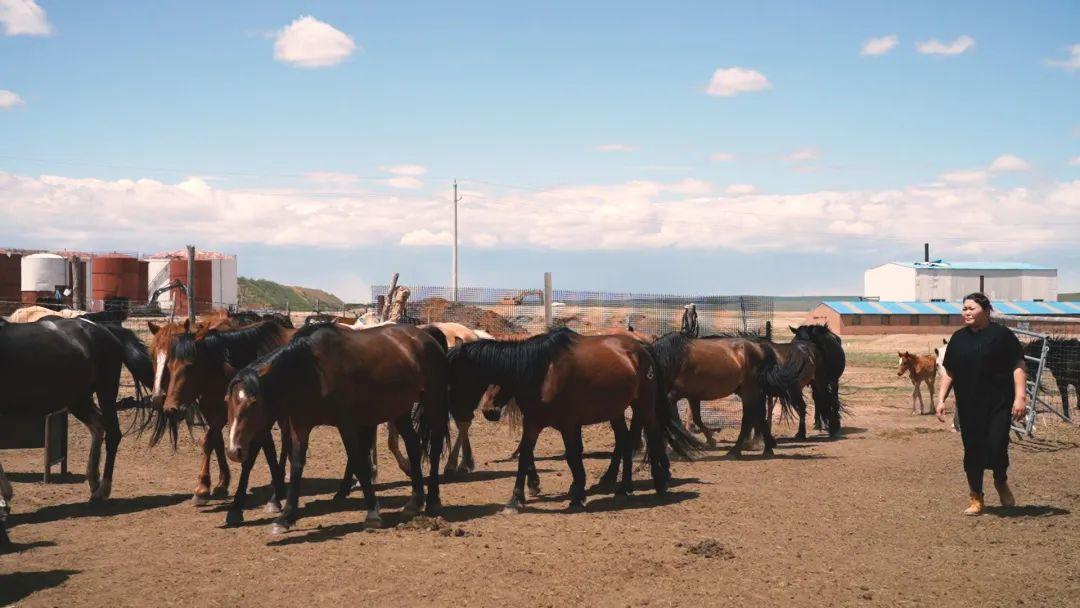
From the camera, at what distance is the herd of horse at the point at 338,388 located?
8.57 meters

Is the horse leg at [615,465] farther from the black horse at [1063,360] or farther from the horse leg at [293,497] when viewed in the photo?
the black horse at [1063,360]

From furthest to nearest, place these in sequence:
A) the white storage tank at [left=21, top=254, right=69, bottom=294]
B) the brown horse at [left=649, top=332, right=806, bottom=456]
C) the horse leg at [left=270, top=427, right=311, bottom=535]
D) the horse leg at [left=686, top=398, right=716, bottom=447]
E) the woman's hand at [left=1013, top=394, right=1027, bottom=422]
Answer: the white storage tank at [left=21, top=254, right=69, bottom=294], the horse leg at [left=686, top=398, right=716, bottom=447], the brown horse at [left=649, top=332, right=806, bottom=456], the horse leg at [left=270, top=427, right=311, bottom=535], the woman's hand at [left=1013, top=394, right=1027, bottom=422]

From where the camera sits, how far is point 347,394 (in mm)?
8734

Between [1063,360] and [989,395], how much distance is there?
1042cm

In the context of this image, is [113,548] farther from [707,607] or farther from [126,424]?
[126,424]

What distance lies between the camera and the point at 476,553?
25.0 feet

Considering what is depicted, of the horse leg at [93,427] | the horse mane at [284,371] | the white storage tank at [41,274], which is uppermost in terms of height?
the white storage tank at [41,274]

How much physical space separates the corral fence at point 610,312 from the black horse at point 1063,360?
485 cm

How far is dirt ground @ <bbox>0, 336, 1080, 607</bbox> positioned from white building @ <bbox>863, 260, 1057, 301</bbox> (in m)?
64.6

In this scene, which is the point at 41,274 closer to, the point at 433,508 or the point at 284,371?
the point at 433,508

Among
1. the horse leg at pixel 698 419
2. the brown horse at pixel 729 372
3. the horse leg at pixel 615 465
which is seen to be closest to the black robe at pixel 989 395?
the horse leg at pixel 615 465

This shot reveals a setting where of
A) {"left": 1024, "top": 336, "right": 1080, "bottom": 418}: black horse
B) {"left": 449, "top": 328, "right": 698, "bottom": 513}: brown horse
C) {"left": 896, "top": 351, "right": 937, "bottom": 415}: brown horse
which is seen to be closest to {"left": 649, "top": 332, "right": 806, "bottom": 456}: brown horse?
{"left": 449, "top": 328, "right": 698, "bottom": 513}: brown horse

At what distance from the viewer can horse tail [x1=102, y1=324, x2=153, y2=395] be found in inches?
424

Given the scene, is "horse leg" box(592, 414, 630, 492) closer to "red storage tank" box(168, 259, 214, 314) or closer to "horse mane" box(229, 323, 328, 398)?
"horse mane" box(229, 323, 328, 398)
